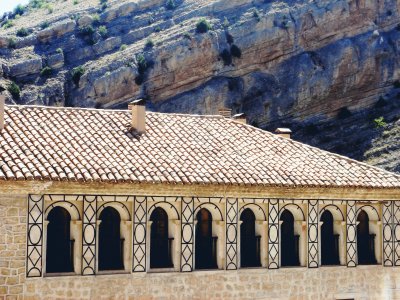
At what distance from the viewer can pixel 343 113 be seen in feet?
250

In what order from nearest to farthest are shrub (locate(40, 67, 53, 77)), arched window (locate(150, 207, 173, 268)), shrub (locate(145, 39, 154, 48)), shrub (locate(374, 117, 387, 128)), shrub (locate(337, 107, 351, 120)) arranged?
arched window (locate(150, 207, 173, 268)), shrub (locate(374, 117, 387, 128)), shrub (locate(337, 107, 351, 120)), shrub (locate(40, 67, 53, 77)), shrub (locate(145, 39, 154, 48))

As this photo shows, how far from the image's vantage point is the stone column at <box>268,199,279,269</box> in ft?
87.0

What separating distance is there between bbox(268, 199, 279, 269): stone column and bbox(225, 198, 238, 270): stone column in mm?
1310

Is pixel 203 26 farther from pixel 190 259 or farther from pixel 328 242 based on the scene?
pixel 190 259

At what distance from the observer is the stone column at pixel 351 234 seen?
27984 millimetres

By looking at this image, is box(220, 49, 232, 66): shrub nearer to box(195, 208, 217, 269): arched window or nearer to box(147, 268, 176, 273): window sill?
box(195, 208, 217, 269): arched window

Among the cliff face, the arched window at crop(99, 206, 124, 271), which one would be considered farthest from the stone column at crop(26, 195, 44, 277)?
the cliff face

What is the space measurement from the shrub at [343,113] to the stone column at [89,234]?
5543 cm

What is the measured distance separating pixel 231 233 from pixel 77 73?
175 ft

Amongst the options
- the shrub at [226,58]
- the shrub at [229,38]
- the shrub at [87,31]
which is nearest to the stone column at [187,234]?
the shrub at [226,58]

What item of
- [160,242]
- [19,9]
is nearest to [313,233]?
[160,242]

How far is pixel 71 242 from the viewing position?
77.2ft

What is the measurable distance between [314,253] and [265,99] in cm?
4881

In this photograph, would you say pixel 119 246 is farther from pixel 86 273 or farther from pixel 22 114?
pixel 22 114
